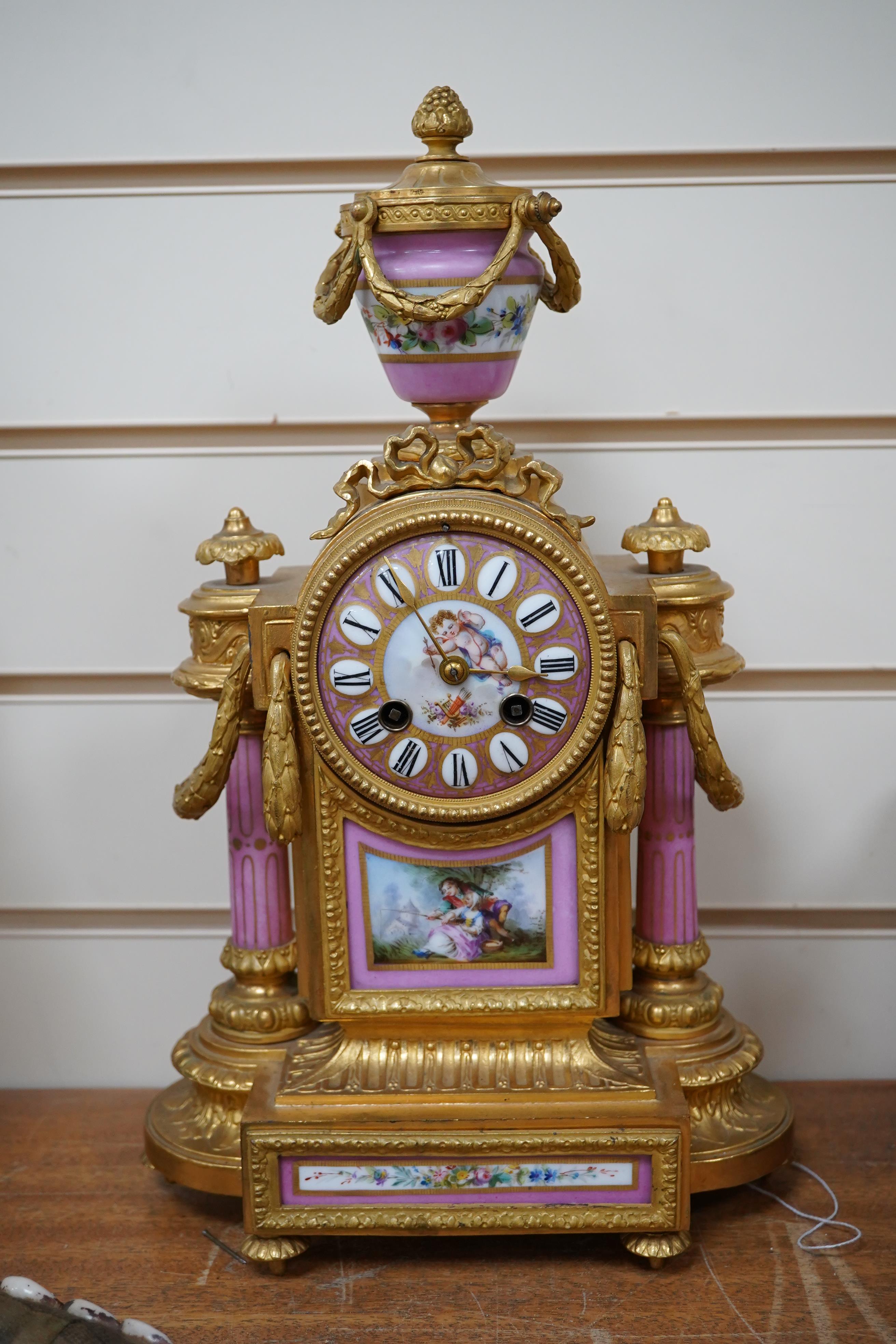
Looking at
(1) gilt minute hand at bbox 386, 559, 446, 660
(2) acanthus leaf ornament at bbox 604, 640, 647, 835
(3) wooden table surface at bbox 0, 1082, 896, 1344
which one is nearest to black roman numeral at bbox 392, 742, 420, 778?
(1) gilt minute hand at bbox 386, 559, 446, 660

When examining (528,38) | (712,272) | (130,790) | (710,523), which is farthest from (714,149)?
(130,790)

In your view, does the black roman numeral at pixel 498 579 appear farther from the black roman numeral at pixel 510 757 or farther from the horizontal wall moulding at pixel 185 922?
the horizontal wall moulding at pixel 185 922

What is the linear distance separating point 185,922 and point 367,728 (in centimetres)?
71

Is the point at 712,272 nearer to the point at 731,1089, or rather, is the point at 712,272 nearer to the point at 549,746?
the point at 549,746

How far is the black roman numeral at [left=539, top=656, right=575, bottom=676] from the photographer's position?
4.98ft

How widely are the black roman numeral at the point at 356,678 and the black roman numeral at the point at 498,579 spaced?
0.16m

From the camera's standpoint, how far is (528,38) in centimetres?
187

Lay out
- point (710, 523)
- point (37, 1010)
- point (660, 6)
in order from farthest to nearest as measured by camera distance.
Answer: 1. point (37, 1010)
2. point (710, 523)
3. point (660, 6)

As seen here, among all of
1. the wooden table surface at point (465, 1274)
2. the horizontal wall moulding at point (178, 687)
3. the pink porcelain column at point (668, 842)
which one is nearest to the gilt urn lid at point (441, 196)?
the pink porcelain column at point (668, 842)

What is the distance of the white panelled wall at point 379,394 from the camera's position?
188 centimetres

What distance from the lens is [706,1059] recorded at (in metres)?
1.67

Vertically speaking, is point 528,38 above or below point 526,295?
above

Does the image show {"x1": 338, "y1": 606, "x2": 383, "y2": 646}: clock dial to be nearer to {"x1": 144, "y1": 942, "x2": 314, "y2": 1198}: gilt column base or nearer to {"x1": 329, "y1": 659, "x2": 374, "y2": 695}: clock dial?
{"x1": 329, "y1": 659, "x2": 374, "y2": 695}: clock dial

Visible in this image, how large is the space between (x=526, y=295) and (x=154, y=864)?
103cm
